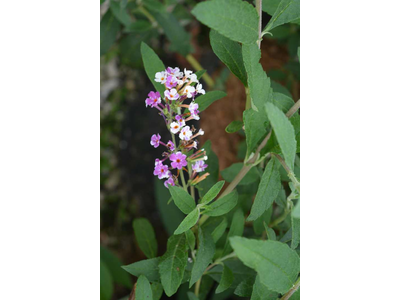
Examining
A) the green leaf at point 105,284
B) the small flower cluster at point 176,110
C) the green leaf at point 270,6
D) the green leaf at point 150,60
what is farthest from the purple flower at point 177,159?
the green leaf at point 105,284

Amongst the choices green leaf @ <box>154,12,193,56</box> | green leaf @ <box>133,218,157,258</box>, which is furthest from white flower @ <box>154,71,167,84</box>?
green leaf @ <box>154,12,193,56</box>

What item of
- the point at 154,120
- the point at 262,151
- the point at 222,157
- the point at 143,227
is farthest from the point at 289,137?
the point at 154,120

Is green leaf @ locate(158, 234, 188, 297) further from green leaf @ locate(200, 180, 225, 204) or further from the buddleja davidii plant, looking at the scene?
green leaf @ locate(200, 180, 225, 204)

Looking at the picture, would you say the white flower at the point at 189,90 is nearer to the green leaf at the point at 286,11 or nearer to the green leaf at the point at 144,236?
the green leaf at the point at 286,11

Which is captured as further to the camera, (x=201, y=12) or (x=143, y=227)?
(x=143, y=227)

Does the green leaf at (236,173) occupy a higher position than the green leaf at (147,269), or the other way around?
the green leaf at (236,173)

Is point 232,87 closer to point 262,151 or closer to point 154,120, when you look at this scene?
point 154,120
